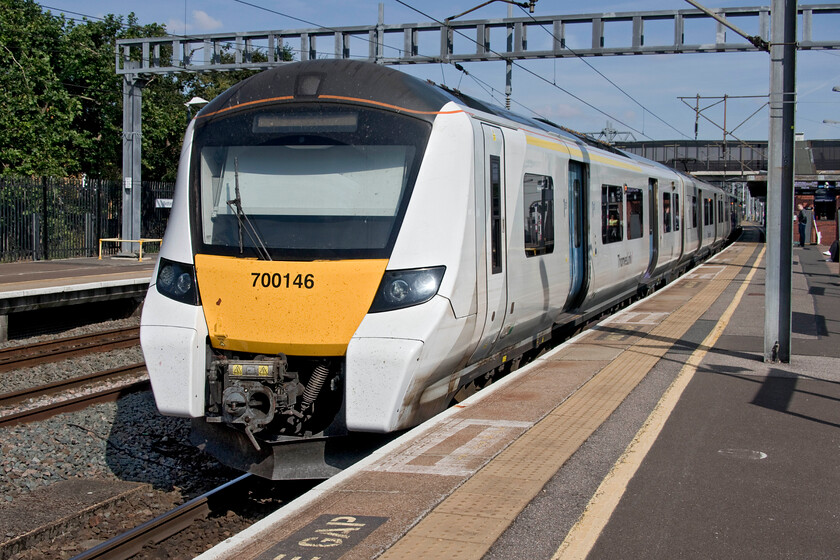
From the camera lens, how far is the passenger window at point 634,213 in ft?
45.8

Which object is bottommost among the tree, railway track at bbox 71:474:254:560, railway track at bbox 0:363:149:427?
railway track at bbox 71:474:254:560

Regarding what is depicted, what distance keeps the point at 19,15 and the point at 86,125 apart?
5778mm

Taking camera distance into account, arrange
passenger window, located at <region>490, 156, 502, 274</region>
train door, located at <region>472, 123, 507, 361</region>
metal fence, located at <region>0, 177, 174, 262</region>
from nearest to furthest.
→ 1. train door, located at <region>472, 123, 507, 361</region>
2. passenger window, located at <region>490, 156, 502, 274</region>
3. metal fence, located at <region>0, 177, 174, 262</region>

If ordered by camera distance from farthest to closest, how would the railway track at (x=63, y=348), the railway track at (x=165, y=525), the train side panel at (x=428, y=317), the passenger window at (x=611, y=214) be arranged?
1. the passenger window at (x=611, y=214)
2. the railway track at (x=63, y=348)
3. the train side panel at (x=428, y=317)
4. the railway track at (x=165, y=525)

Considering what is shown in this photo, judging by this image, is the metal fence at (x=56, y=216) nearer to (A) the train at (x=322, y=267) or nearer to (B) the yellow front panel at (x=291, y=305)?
(A) the train at (x=322, y=267)

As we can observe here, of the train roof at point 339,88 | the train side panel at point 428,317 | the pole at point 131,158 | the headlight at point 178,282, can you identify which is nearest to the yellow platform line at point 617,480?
the train side panel at point 428,317

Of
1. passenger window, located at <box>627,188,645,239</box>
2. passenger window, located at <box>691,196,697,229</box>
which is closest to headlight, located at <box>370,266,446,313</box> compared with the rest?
passenger window, located at <box>627,188,645,239</box>

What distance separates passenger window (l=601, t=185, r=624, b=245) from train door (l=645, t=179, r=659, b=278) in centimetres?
306

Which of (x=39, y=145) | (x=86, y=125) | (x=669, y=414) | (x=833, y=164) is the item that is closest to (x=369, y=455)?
(x=669, y=414)

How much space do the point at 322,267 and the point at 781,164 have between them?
5.55 meters

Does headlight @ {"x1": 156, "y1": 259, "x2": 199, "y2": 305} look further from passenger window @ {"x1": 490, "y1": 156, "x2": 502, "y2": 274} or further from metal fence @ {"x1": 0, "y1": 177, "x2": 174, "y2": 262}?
metal fence @ {"x1": 0, "y1": 177, "x2": 174, "y2": 262}

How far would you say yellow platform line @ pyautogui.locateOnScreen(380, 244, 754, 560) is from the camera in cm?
409

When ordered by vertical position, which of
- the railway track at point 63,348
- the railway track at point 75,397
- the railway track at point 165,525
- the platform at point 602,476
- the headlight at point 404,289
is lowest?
the railway track at point 165,525

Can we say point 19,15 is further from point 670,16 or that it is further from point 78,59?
point 670,16
